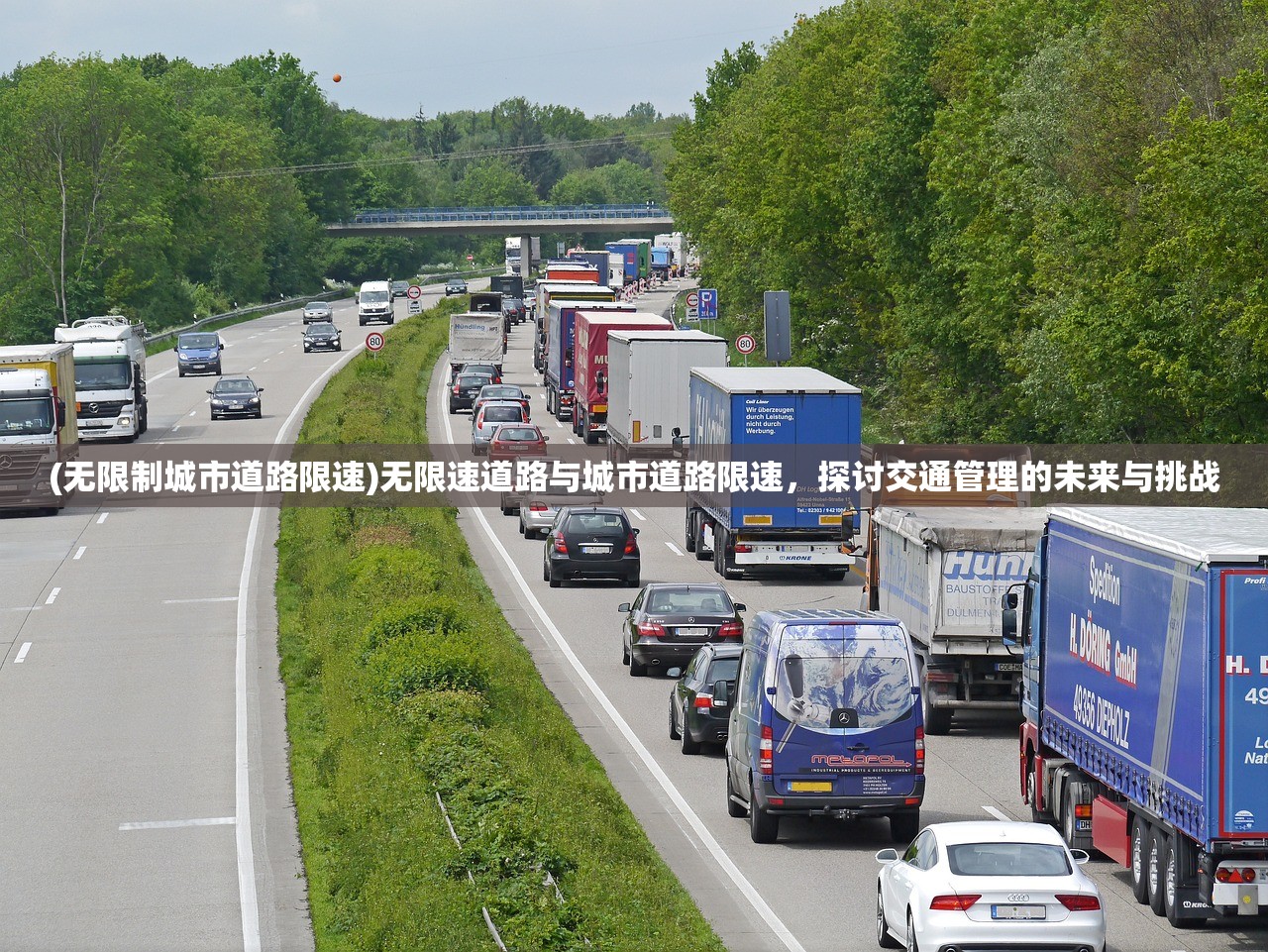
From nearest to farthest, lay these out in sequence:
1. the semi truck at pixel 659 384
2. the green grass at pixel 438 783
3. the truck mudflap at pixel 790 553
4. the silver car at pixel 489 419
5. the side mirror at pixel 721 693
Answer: the green grass at pixel 438 783, the side mirror at pixel 721 693, the truck mudflap at pixel 790 553, the semi truck at pixel 659 384, the silver car at pixel 489 419

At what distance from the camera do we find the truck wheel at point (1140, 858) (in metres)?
15.4

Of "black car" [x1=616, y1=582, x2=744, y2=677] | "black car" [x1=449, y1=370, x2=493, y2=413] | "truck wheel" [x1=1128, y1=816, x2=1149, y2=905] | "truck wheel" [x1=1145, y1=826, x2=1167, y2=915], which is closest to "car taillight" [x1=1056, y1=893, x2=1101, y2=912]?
"truck wheel" [x1=1145, y1=826, x2=1167, y2=915]

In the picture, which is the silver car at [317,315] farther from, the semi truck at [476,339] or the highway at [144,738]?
the highway at [144,738]

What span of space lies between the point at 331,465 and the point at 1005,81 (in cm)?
2097

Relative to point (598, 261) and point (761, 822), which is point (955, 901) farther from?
point (598, 261)

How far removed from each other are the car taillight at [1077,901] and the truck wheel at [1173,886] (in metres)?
1.64

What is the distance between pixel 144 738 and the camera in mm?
23484

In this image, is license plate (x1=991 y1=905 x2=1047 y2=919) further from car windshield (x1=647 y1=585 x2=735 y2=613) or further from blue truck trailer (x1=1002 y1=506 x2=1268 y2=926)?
car windshield (x1=647 y1=585 x2=735 y2=613)

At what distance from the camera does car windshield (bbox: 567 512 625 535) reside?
35125 mm

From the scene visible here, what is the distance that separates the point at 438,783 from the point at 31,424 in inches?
1182

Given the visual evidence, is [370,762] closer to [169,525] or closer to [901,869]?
[901,869]

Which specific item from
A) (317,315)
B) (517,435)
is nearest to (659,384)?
(517,435)

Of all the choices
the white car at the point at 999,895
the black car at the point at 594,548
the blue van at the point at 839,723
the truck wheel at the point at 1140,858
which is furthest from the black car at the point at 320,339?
the white car at the point at 999,895

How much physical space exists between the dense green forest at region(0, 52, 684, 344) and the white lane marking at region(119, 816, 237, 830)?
300 feet
